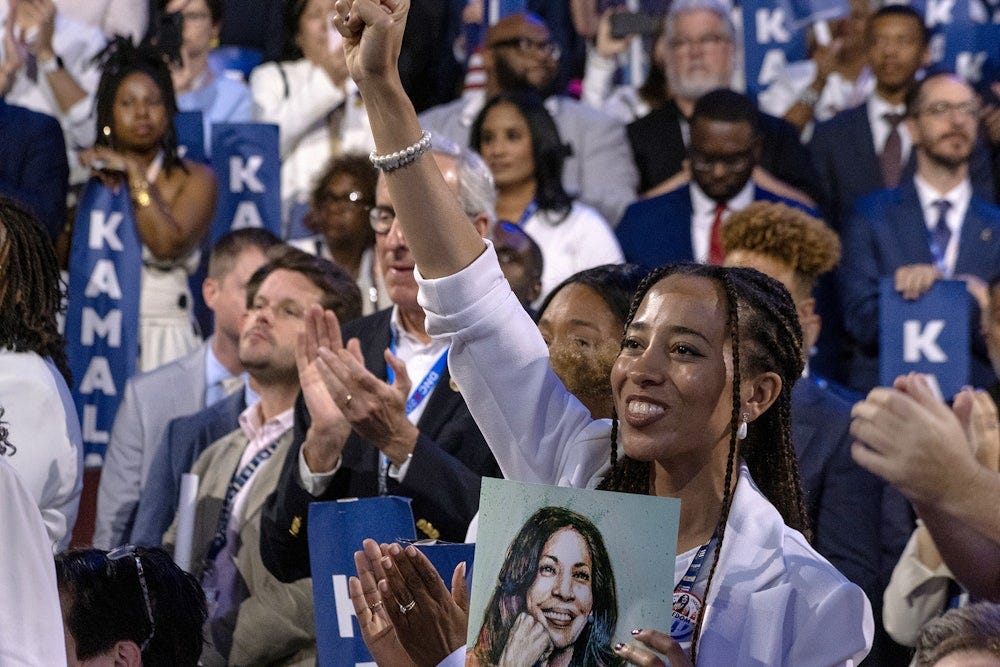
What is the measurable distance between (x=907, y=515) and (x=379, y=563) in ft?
7.10

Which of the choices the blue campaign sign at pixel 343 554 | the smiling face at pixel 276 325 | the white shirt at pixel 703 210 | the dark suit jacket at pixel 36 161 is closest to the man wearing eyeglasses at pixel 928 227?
the white shirt at pixel 703 210

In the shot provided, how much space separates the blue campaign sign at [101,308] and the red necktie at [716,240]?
224 cm

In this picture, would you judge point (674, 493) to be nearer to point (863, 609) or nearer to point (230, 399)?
point (863, 609)

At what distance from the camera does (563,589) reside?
2.18 meters

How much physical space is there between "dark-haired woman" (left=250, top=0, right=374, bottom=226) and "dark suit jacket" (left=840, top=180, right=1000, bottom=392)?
2.26m

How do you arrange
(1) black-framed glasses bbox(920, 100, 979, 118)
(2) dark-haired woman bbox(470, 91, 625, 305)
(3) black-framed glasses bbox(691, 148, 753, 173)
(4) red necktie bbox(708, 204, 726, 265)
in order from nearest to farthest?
(4) red necktie bbox(708, 204, 726, 265) → (2) dark-haired woman bbox(470, 91, 625, 305) → (3) black-framed glasses bbox(691, 148, 753, 173) → (1) black-framed glasses bbox(920, 100, 979, 118)

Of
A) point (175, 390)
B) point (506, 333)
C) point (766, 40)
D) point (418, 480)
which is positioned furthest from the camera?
point (766, 40)

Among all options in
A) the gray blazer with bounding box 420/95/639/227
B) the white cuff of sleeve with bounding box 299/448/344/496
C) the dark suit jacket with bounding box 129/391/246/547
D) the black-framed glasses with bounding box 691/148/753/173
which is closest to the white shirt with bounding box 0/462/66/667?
the white cuff of sleeve with bounding box 299/448/344/496

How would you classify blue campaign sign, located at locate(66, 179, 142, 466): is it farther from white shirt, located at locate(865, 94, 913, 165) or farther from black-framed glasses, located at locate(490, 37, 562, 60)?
white shirt, located at locate(865, 94, 913, 165)

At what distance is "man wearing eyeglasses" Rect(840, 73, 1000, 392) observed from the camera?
6.27 metres

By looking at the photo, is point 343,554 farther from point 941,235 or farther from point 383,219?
point 941,235

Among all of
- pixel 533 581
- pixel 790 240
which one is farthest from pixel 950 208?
pixel 533 581

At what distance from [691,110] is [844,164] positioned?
2.56ft

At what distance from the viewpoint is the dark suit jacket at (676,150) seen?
278 inches
